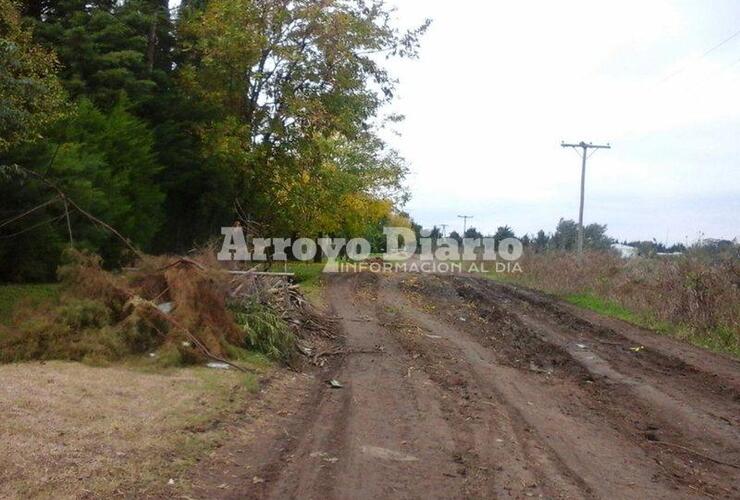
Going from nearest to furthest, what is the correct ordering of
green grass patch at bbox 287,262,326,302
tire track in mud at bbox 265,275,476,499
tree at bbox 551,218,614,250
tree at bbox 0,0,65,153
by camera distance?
tire track in mud at bbox 265,275,476,499, tree at bbox 0,0,65,153, green grass patch at bbox 287,262,326,302, tree at bbox 551,218,614,250

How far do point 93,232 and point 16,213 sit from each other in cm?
186

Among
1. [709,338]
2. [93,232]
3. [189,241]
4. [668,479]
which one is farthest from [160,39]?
[668,479]

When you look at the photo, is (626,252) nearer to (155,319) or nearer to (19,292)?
(19,292)

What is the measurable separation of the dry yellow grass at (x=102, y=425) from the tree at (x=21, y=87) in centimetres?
406

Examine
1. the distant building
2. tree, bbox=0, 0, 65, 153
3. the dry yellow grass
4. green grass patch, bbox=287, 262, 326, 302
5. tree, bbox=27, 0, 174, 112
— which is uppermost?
tree, bbox=27, 0, 174, 112

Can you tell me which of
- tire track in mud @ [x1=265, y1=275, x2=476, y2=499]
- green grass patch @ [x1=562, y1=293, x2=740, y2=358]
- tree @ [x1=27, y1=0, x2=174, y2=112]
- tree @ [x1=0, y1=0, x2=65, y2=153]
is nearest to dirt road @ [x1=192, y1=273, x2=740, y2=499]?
tire track in mud @ [x1=265, y1=275, x2=476, y2=499]

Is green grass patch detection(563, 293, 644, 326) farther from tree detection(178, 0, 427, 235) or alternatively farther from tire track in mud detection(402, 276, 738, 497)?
tree detection(178, 0, 427, 235)

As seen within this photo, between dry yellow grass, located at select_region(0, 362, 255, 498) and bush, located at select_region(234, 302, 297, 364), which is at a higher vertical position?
bush, located at select_region(234, 302, 297, 364)

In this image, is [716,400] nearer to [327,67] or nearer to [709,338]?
[709,338]

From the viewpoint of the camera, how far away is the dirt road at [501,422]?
6730 millimetres

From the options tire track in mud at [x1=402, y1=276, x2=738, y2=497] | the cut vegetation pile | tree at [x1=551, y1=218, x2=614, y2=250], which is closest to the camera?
tire track in mud at [x1=402, y1=276, x2=738, y2=497]

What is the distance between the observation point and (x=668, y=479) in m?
7.17

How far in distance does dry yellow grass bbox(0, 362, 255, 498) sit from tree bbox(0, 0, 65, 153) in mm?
4056

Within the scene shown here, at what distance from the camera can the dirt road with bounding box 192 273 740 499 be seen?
22.1ft
